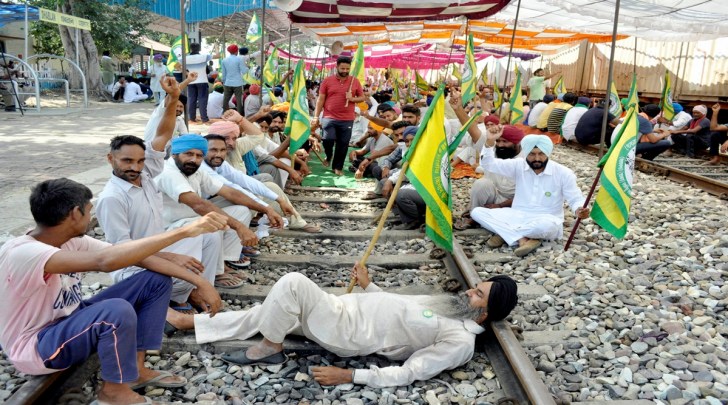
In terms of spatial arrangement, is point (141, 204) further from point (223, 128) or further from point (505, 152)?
point (505, 152)

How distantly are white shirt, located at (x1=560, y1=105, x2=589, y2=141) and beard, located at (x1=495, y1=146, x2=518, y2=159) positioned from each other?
6521 mm

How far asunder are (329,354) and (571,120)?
10409 millimetres

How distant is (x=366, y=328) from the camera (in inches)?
130

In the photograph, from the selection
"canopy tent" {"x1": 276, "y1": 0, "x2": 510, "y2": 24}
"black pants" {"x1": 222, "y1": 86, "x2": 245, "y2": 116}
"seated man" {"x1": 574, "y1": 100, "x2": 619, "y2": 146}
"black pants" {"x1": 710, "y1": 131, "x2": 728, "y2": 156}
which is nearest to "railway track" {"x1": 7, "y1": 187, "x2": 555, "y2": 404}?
"canopy tent" {"x1": 276, "y1": 0, "x2": 510, "y2": 24}

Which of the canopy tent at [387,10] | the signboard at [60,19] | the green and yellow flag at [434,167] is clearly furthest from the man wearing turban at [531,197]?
the signboard at [60,19]

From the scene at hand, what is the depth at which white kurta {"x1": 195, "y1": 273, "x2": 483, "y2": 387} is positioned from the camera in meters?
3.11

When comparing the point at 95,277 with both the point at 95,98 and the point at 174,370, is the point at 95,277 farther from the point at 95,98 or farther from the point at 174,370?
the point at 95,98

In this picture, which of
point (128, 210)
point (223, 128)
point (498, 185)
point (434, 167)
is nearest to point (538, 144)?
point (498, 185)

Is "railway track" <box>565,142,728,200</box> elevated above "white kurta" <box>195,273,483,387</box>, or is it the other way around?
"railway track" <box>565,142,728,200</box>

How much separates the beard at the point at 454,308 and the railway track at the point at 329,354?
0.22 meters

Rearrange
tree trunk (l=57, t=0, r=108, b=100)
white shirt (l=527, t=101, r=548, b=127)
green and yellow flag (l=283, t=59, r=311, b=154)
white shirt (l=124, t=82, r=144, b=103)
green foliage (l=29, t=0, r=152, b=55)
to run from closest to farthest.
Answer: green and yellow flag (l=283, t=59, r=311, b=154) → white shirt (l=527, t=101, r=548, b=127) → tree trunk (l=57, t=0, r=108, b=100) → green foliage (l=29, t=0, r=152, b=55) → white shirt (l=124, t=82, r=144, b=103)

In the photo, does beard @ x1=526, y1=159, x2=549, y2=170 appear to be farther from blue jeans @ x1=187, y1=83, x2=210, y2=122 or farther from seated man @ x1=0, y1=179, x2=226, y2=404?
blue jeans @ x1=187, y1=83, x2=210, y2=122

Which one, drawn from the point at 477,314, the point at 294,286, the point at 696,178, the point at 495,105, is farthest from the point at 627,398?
the point at 495,105

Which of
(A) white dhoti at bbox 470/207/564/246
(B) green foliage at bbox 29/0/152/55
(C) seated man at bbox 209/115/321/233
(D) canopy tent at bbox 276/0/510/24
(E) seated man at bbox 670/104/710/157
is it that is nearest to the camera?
(A) white dhoti at bbox 470/207/564/246
